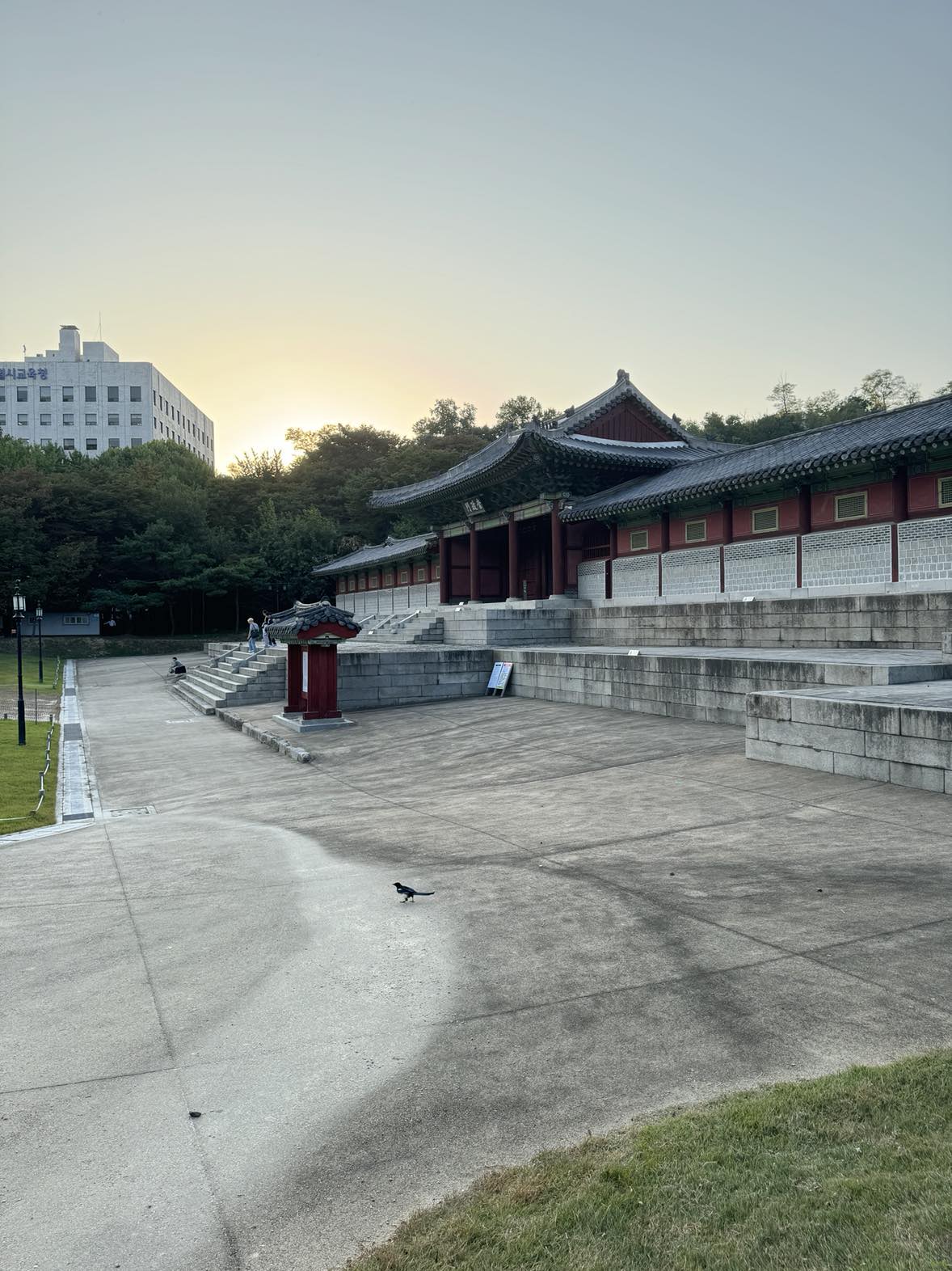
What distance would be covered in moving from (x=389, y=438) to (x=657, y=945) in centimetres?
7464

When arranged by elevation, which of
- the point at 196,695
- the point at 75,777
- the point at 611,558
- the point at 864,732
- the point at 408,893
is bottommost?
the point at 75,777

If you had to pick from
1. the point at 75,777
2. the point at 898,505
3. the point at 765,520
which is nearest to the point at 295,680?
the point at 75,777

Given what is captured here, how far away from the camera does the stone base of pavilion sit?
54.3ft

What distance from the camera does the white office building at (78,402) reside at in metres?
81.1

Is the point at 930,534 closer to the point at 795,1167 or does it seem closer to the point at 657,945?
the point at 657,945

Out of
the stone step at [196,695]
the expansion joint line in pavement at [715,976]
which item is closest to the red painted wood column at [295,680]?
the stone step at [196,695]

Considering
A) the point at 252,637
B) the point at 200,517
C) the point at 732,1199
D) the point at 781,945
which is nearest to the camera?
the point at 732,1199

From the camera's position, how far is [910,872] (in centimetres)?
564

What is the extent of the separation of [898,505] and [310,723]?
1314cm

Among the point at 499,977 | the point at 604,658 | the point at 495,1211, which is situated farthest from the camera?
the point at 604,658

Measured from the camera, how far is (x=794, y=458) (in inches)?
766

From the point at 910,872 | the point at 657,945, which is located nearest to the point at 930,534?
the point at 910,872

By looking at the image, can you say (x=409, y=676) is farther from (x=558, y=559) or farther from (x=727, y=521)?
(x=727, y=521)

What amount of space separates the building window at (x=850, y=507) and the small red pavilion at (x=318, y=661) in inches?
444
